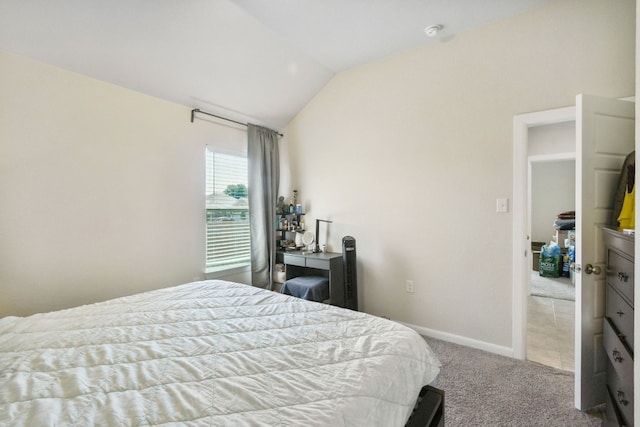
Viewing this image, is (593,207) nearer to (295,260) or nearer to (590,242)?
(590,242)

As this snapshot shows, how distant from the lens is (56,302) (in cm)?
211

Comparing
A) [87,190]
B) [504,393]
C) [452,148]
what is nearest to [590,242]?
[504,393]

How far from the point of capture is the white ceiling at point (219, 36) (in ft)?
6.27

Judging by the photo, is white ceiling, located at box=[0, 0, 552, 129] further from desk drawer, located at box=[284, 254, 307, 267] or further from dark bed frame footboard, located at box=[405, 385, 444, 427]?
dark bed frame footboard, located at box=[405, 385, 444, 427]

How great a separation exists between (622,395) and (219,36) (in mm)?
3387

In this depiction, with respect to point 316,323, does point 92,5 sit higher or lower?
higher

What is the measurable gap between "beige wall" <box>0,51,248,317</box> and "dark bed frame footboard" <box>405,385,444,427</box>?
2459 millimetres

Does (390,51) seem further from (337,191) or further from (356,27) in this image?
(337,191)

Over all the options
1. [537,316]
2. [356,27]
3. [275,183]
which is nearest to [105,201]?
[275,183]

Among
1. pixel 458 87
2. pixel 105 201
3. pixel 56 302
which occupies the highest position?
pixel 458 87

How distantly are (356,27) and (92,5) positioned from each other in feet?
6.32

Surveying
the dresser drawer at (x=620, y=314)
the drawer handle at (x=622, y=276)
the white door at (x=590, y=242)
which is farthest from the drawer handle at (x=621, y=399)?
the drawer handle at (x=622, y=276)

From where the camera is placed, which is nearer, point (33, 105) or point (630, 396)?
point (630, 396)

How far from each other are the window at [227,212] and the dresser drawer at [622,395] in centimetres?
315
